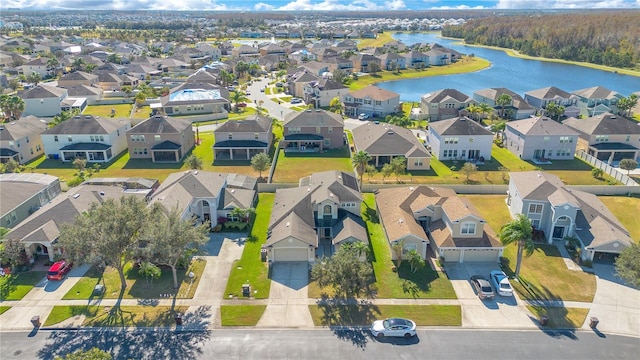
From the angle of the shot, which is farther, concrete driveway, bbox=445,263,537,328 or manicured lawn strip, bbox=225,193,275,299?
manicured lawn strip, bbox=225,193,275,299

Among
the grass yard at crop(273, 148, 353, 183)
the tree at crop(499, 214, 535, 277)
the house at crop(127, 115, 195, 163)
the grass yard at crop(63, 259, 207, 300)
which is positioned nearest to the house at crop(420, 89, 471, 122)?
the grass yard at crop(273, 148, 353, 183)

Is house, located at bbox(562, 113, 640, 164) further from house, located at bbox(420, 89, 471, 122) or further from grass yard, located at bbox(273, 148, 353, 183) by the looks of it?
grass yard, located at bbox(273, 148, 353, 183)

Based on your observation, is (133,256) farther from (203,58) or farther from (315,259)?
(203,58)

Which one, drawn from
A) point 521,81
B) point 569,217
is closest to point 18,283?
point 569,217

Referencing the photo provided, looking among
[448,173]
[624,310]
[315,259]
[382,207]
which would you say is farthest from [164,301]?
[448,173]

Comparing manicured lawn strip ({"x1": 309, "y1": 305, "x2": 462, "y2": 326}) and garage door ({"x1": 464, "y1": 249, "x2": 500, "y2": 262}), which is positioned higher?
garage door ({"x1": 464, "y1": 249, "x2": 500, "y2": 262})

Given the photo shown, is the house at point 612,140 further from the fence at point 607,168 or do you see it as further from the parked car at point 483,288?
the parked car at point 483,288
